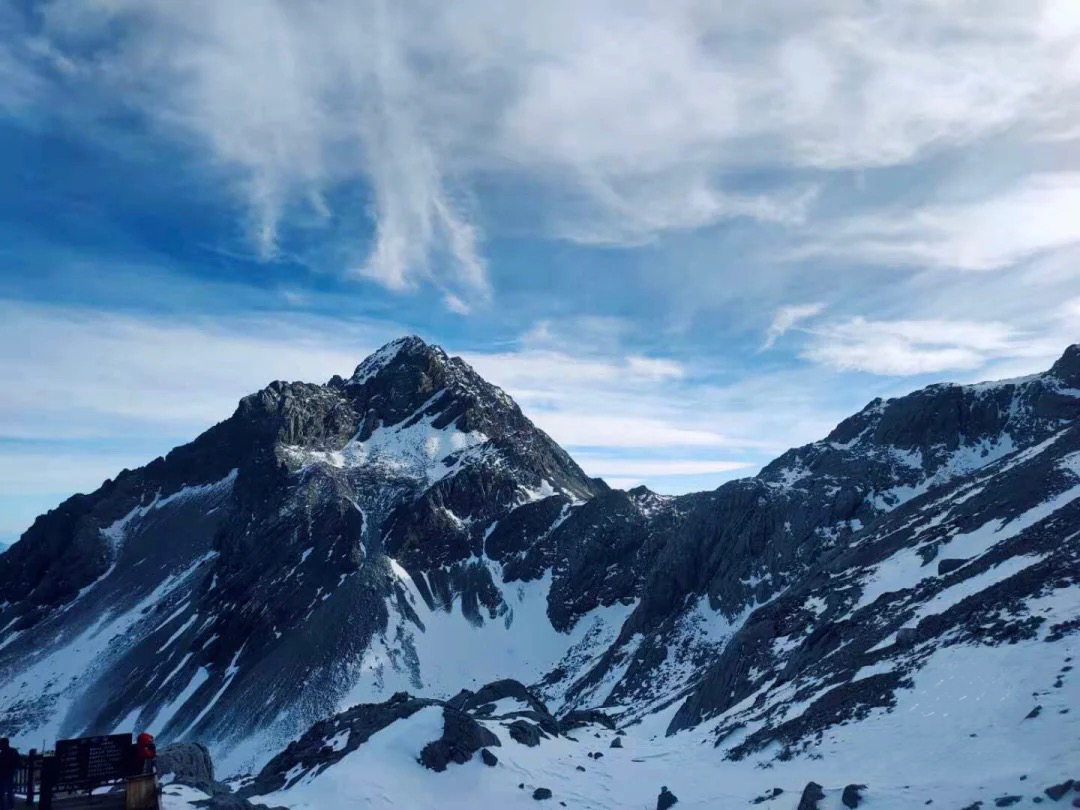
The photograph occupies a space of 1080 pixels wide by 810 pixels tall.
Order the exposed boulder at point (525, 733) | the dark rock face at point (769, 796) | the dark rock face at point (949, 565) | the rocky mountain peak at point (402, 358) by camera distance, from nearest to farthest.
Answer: the dark rock face at point (769, 796), the exposed boulder at point (525, 733), the dark rock face at point (949, 565), the rocky mountain peak at point (402, 358)

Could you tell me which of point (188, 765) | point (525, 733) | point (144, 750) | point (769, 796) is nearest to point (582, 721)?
point (525, 733)

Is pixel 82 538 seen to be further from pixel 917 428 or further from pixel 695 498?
pixel 917 428

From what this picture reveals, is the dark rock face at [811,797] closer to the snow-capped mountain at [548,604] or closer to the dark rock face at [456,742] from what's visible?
the snow-capped mountain at [548,604]

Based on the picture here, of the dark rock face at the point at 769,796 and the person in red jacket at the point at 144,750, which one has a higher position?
the person in red jacket at the point at 144,750

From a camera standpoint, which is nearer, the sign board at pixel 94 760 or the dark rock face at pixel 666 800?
the sign board at pixel 94 760

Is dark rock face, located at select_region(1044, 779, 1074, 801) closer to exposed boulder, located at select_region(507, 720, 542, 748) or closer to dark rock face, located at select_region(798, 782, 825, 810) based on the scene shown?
dark rock face, located at select_region(798, 782, 825, 810)

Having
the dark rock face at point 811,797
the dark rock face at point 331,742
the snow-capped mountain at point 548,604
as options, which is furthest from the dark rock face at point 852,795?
the dark rock face at point 331,742

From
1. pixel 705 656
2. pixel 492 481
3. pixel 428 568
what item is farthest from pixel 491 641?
pixel 705 656
